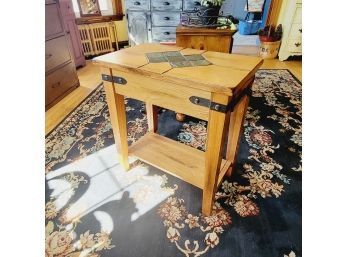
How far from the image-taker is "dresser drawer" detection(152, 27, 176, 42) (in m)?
3.67

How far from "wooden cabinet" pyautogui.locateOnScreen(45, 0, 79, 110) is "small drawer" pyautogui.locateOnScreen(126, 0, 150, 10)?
1402mm

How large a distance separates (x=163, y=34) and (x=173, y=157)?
113 inches

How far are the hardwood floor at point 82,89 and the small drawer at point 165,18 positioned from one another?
132 centimetres

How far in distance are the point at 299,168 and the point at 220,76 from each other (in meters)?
1.25

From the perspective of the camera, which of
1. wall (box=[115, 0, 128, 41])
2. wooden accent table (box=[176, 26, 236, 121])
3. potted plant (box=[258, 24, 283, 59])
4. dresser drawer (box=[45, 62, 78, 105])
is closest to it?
wooden accent table (box=[176, 26, 236, 121])

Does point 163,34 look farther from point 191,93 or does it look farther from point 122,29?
point 191,93

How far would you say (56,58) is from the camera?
2.54 meters

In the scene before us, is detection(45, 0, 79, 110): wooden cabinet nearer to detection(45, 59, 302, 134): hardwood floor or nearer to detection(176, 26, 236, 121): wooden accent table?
detection(45, 59, 302, 134): hardwood floor

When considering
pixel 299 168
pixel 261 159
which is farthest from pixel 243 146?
pixel 299 168

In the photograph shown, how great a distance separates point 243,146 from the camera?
6.35 ft

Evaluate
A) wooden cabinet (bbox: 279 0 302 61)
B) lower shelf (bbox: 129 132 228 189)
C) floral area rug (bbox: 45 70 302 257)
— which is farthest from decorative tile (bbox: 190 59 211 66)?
wooden cabinet (bbox: 279 0 302 61)

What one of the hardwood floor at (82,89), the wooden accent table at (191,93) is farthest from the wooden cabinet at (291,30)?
the wooden accent table at (191,93)

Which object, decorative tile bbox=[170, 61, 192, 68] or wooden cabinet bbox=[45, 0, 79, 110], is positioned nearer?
decorative tile bbox=[170, 61, 192, 68]

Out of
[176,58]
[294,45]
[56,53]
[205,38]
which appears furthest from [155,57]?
[294,45]
